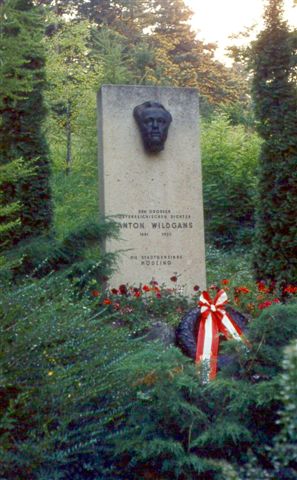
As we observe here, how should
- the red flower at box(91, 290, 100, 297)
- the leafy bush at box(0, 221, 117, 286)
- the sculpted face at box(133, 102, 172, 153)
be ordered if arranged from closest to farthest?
the leafy bush at box(0, 221, 117, 286) → the red flower at box(91, 290, 100, 297) → the sculpted face at box(133, 102, 172, 153)

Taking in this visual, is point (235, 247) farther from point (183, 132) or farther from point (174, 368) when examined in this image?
point (174, 368)

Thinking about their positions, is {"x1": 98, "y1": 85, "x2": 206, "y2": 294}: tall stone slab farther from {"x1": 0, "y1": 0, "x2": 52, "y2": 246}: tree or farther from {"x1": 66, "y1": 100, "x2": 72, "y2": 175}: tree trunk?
{"x1": 66, "y1": 100, "x2": 72, "y2": 175}: tree trunk

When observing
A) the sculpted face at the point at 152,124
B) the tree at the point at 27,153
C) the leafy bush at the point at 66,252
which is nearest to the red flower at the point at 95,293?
the leafy bush at the point at 66,252

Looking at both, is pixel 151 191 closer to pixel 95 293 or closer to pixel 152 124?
pixel 152 124

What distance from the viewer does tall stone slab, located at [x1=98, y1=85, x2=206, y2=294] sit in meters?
7.99

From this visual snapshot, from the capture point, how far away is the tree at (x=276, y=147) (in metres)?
9.20

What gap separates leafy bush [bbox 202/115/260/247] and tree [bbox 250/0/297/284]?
14.3 ft

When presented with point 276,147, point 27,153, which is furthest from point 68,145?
point 276,147

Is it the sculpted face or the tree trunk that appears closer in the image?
the sculpted face

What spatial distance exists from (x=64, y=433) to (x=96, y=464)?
0.19m

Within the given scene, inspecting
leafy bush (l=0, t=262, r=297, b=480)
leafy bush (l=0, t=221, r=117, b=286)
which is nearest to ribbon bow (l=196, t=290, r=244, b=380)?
leafy bush (l=0, t=221, r=117, b=286)

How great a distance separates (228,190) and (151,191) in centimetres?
716

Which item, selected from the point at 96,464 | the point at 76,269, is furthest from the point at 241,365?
the point at 76,269

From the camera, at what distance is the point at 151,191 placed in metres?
8.12
